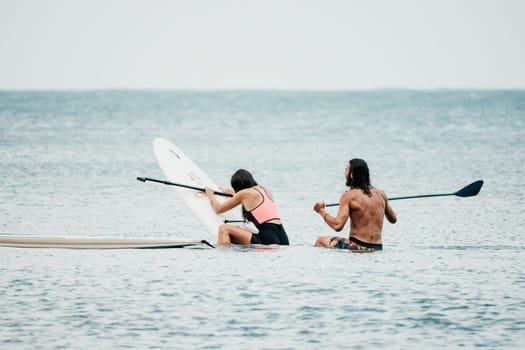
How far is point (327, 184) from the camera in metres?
26.4

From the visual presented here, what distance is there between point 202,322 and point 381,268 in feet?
9.88

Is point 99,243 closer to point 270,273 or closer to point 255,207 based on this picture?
point 255,207

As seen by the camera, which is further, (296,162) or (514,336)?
(296,162)

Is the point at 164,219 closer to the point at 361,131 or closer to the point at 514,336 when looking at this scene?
the point at 514,336

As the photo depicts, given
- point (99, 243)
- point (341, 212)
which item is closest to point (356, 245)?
point (341, 212)

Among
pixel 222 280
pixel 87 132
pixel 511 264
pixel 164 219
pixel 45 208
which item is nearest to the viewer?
pixel 222 280

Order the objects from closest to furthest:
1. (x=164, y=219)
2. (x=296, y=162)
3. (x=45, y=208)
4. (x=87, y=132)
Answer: (x=164, y=219) < (x=45, y=208) < (x=296, y=162) < (x=87, y=132)

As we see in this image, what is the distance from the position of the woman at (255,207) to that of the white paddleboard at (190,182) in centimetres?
74

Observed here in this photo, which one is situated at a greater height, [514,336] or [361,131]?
[361,131]

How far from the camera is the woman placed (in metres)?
13.1

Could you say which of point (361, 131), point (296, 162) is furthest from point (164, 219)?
point (361, 131)

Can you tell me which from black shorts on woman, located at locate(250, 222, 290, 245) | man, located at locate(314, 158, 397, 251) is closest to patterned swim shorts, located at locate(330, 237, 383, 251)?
man, located at locate(314, 158, 397, 251)

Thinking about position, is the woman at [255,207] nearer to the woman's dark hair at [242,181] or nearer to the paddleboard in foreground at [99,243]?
the woman's dark hair at [242,181]

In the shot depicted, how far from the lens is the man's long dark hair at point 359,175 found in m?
12.2
